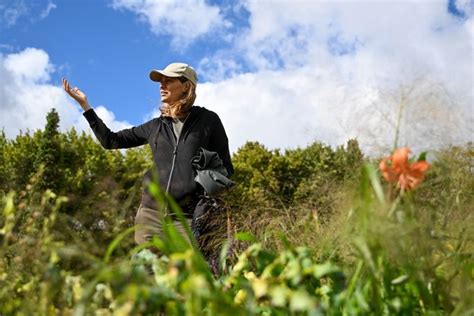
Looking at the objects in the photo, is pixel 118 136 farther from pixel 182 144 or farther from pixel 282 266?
pixel 282 266

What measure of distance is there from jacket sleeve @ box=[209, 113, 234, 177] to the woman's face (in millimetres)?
334

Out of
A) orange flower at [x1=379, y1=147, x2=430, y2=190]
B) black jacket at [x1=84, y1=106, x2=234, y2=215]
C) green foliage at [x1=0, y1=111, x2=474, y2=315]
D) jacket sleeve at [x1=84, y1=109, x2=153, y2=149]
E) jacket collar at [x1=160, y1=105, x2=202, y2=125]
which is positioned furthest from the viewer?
jacket sleeve at [x1=84, y1=109, x2=153, y2=149]

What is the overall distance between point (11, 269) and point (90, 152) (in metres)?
31.4

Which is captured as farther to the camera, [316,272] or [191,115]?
[191,115]

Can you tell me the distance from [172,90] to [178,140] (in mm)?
432

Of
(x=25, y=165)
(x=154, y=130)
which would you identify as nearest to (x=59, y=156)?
(x=25, y=165)

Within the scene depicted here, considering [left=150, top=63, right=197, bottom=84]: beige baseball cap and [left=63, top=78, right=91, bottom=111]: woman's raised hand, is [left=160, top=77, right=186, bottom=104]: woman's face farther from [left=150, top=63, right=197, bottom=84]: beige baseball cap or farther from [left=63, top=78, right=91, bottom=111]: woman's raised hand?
[left=63, top=78, right=91, bottom=111]: woman's raised hand

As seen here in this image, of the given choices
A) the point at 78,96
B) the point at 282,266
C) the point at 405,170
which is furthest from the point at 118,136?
the point at 405,170

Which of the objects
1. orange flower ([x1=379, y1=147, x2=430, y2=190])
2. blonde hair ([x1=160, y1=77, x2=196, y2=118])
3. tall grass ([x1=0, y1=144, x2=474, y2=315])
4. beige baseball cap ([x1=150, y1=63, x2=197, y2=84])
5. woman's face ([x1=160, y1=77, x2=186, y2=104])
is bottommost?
tall grass ([x1=0, y1=144, x2=474, y2=315])

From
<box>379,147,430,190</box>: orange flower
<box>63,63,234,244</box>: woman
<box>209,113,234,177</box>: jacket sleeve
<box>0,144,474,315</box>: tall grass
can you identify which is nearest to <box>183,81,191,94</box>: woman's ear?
<box>63,63,234,244</box>: woman

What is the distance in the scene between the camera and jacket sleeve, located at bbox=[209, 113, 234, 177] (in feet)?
16.3

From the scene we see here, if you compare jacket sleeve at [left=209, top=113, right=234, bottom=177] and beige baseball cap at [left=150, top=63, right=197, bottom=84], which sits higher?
beige baseball cap at [left=150, top=63, right=197, bottom=84]

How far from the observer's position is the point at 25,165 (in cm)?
3064

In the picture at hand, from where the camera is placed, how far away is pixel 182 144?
4.82 metres
